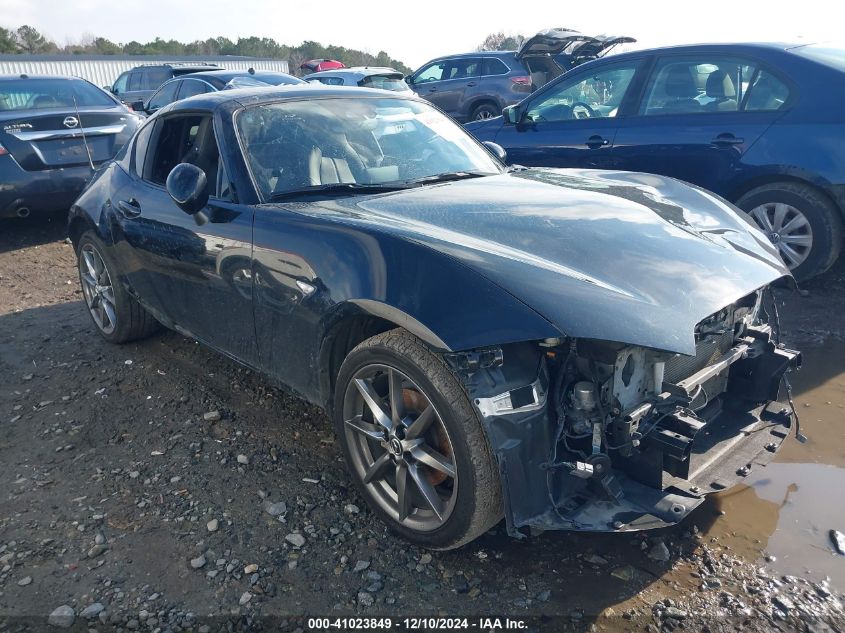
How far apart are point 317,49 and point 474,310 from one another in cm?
6212

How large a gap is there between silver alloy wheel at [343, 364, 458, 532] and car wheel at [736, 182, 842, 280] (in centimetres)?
328

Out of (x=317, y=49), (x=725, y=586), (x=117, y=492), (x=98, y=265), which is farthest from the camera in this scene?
(x=317, y=49)

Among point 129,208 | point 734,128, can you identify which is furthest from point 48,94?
point 734,128

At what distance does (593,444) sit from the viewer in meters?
2.23

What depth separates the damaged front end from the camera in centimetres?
218

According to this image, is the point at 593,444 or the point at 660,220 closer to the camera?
the point at 593,444

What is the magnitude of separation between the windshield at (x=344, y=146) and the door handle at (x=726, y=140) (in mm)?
2169

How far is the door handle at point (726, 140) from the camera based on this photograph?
4997mm

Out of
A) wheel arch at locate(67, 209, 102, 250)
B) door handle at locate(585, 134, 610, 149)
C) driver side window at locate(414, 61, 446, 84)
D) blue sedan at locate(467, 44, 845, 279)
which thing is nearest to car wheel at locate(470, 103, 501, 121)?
driver side window at locate(414, 61, 446, 84)

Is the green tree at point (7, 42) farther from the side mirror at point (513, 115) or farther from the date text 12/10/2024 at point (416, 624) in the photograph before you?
the date text 12/10/2024 at point (416, 624)

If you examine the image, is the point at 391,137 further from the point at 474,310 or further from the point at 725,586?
the point at 725,586

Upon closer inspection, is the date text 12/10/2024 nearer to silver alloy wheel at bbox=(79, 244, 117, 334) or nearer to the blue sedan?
silver alloy wheel at bbox=(79, 244, 117, 334)

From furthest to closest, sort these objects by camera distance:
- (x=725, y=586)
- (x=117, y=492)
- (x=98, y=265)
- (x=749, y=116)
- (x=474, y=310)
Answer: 1. (x=749, y=116)
2. (x=98, y=265)
3. (x=117, y=492)
4. (x=725, y=586)
5. (x=474, y=310)

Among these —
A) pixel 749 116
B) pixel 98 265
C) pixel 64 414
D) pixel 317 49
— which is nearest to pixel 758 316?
pixel 749 116
